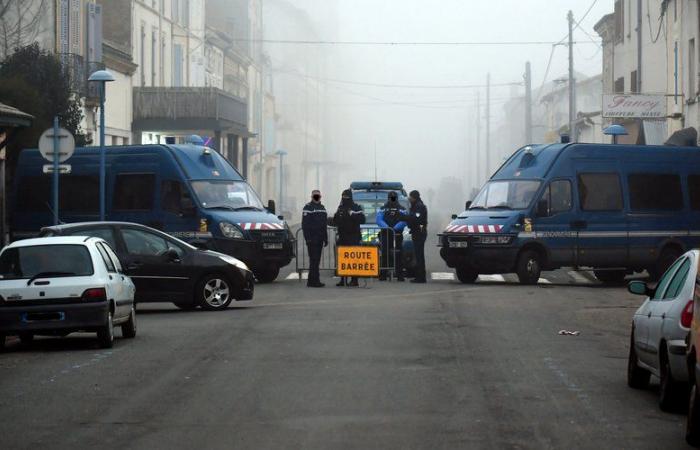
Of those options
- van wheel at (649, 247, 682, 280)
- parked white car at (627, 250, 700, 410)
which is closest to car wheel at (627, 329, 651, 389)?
parked white car at (627, 250, 700, 410)

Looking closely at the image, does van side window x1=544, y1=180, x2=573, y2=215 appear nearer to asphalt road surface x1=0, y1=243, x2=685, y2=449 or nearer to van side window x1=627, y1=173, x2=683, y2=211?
van side window x1=627, y1=173, x2=683, y2=211

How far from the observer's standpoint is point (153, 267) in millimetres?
21312

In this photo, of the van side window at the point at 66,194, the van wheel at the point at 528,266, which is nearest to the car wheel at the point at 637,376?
the van wheel at the point at 528,266

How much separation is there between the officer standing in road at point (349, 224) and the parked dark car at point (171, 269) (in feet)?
20.9

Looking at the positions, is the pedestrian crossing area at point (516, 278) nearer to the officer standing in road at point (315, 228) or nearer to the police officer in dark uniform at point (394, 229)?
the police officer in dark uniform at point (394, 229)

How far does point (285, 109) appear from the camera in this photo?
107m

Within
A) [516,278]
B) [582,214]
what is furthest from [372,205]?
[582,214]

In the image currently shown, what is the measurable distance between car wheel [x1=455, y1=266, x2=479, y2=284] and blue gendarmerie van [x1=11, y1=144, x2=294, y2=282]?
344cm

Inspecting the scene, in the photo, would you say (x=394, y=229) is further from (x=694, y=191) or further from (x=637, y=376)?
(x=637, y=376)

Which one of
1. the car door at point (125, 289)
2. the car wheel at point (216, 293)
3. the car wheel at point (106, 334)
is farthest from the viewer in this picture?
the car wheel at point (216, 293)

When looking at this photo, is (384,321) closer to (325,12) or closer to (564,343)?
(564,343)

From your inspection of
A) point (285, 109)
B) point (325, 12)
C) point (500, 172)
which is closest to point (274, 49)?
point (285, 109)

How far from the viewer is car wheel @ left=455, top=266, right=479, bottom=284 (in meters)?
29.0

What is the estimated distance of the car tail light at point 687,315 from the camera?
35.3 ft
